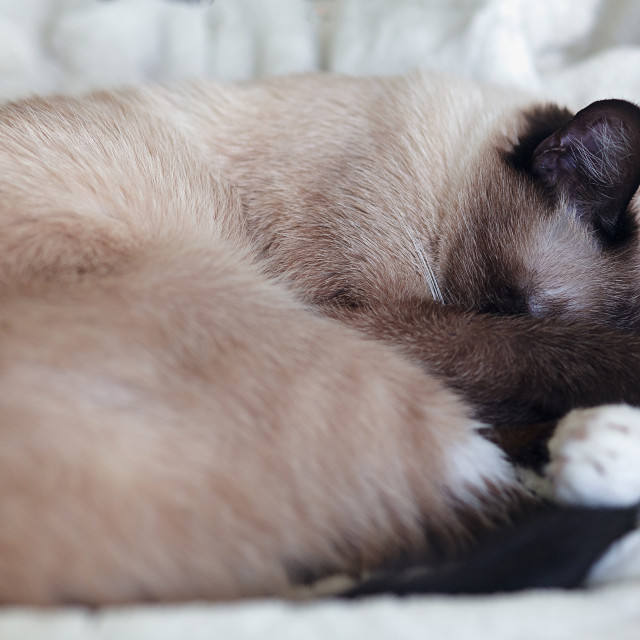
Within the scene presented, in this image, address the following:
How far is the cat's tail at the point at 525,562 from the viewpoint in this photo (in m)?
0.85

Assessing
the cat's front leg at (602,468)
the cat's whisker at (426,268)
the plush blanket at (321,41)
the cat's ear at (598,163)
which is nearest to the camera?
the cat's front leg at (602,468)

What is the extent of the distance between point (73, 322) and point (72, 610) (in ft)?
1.35

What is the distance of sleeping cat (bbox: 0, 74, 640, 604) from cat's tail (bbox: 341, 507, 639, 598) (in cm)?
7

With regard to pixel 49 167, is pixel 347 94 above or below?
above

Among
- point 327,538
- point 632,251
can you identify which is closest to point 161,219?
point 327,538

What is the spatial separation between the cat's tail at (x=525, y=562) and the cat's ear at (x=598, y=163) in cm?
71

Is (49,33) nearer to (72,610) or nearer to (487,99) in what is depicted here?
(487,99)

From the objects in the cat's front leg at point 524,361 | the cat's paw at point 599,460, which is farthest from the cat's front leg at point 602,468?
the cat's front leg at point 524,361

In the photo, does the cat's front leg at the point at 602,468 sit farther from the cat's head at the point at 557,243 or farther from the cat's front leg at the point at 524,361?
the cat's head at the point at 557,243

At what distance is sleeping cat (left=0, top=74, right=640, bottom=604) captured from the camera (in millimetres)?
833

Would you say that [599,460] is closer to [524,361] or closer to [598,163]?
[524,361]

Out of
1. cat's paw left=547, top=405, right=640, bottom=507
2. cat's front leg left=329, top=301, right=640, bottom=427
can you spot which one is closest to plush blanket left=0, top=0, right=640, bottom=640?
cat's front leg left=329, top=301, right=640, bottom=427

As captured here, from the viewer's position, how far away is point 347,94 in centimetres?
173

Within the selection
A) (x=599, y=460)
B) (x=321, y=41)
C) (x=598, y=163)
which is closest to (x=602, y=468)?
(x=599, y=460)
